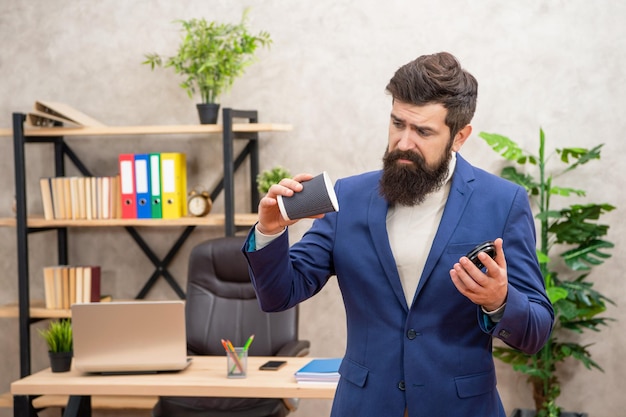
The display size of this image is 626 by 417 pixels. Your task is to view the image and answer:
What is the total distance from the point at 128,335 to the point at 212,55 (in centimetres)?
162

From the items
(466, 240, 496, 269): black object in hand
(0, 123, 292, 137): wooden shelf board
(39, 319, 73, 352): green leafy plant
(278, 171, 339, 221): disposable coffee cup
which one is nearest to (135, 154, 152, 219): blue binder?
(0, 123, 292, 137): wooden shelf board

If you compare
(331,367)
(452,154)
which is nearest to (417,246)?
(452,154)

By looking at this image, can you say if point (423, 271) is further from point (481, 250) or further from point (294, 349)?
point (294, 349)

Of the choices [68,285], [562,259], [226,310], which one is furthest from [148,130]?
[562,259]

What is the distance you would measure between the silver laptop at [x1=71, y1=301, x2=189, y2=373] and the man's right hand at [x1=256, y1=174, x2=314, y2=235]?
1.29 m

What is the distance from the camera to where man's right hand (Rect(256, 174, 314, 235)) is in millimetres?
1592

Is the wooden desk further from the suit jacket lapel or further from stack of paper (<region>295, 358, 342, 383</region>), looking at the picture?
the suit jacket lapel

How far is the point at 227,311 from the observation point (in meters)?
3.58

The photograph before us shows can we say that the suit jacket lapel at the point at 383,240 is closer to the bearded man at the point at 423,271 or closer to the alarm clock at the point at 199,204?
the bearded man at the point at 423,271

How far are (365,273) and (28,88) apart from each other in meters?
3.36

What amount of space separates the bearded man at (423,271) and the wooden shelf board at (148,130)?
2.29 meters

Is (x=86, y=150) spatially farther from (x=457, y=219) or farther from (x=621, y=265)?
(x=457, y=219)

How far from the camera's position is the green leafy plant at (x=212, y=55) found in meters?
4.00

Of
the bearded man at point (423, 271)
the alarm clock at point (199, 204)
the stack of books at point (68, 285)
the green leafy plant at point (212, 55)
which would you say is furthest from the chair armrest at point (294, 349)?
the bearded man at point (423, 271)
